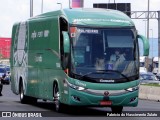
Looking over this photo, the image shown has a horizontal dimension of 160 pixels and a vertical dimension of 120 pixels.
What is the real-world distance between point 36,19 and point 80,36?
5.42 meters

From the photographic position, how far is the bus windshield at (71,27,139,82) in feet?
71.6

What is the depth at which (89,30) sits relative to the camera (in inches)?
871

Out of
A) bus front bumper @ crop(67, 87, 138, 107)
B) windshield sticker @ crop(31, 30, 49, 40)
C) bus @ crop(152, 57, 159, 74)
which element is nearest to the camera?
bus front bumper @ crop(67, 87, 138, 107)

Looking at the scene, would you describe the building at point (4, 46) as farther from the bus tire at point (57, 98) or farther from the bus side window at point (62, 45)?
the bus side window at point (62, 45)

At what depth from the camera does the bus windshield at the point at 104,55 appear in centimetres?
2181

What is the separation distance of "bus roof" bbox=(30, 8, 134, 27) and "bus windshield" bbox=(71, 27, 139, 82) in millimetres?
236

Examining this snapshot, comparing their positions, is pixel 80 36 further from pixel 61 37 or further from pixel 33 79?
pixel 33 79

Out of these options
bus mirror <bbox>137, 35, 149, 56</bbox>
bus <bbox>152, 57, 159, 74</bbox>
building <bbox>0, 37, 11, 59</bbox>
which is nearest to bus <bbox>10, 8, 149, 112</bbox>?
bus mirror <bbox>137, 35, 149, 56</bbox>

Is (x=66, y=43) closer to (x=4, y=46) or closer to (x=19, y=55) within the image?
(x=19, y=55)

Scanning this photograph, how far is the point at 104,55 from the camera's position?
22.0 metres

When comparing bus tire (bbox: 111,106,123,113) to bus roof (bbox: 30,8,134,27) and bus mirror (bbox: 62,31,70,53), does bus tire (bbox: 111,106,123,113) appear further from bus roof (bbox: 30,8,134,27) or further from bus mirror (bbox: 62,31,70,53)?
bus mirror (bbox: 62,31,70,53)

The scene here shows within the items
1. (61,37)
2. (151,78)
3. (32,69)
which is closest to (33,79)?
(32,69)

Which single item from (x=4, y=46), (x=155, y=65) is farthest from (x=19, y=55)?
(x=4, y=46)

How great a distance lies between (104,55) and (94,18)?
51.4 inches
